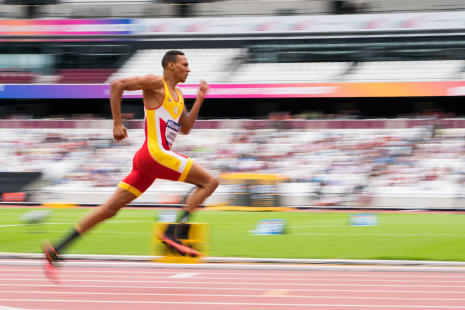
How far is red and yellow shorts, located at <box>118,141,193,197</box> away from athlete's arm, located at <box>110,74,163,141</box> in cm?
37

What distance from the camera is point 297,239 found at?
375 inches

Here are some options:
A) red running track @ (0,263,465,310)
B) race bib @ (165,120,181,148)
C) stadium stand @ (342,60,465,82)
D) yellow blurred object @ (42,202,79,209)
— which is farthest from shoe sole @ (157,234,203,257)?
stadium stand @ (342,60,465,82)

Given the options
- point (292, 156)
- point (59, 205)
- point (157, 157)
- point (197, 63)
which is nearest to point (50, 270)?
point (157, 157)

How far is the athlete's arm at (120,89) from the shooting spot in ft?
17.0

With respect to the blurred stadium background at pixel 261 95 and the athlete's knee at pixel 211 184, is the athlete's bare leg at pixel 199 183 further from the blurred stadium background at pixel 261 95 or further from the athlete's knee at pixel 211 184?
the blurred stadium background at pixel 261 95

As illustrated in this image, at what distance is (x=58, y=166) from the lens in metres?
23.9

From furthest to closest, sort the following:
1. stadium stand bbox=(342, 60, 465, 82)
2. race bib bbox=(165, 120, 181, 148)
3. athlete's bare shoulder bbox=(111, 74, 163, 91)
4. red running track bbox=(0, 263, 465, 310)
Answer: stadium stand bbox=(342, 60, 465, 82)
race bib bbox=(165, 120, 181, 148)
athlete's bare shoulder bbox=(111, 74, 163, 91)
red running track bbox=(0, 263, 465, 310)

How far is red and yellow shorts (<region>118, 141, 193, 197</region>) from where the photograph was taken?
5.55 meters

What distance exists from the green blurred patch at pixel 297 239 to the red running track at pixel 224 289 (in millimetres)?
1674

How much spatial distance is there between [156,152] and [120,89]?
2.19 feet

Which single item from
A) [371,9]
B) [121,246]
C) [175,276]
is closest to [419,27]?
[371,9]

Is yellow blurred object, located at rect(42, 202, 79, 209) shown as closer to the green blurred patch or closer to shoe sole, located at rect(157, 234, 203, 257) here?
the green blurred patch

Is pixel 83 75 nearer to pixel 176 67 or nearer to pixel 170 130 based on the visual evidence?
pixel 176 67

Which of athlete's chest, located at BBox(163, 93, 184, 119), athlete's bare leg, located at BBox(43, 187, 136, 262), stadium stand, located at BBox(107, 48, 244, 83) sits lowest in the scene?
stadium stand, located at BBox(107, 48, 244, 83)
